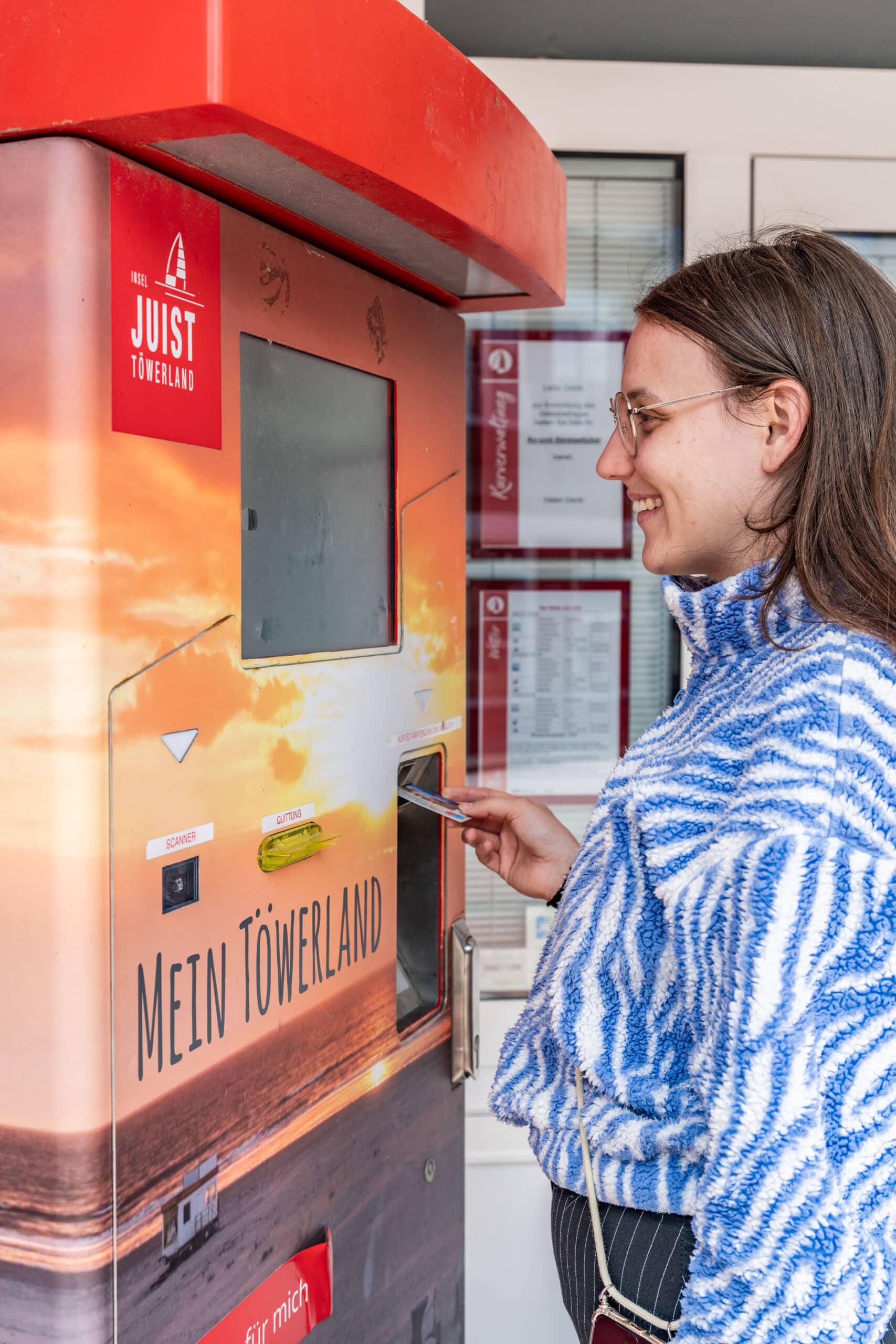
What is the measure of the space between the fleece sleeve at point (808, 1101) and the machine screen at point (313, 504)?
55cm

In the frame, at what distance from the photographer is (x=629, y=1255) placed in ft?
3.36

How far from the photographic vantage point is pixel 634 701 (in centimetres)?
256

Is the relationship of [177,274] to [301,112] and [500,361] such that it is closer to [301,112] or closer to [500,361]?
[301,112]

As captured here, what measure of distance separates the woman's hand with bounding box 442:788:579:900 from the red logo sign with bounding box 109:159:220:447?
2.20 feet

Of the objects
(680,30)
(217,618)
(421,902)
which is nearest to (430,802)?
(421,902)

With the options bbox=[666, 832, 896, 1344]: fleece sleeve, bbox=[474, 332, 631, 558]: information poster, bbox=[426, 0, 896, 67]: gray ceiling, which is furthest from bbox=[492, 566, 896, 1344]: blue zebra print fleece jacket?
bbox=[426, 0, 896, 67]: gray ceiling

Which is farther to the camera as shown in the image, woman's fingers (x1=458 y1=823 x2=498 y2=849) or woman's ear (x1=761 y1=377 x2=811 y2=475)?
woman's fingers (x1=458 y1=823 x2=498 y2=849)

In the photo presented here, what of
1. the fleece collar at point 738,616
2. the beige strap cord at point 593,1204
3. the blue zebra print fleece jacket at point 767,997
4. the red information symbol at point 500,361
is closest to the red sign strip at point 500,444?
the red information symbol at point 500,361

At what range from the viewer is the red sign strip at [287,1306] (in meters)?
1.10

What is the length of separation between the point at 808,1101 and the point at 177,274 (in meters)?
0.83

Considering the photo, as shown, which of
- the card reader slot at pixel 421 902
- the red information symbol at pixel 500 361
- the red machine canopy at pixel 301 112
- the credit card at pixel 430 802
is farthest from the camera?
the red information symbol at pixel 500 361

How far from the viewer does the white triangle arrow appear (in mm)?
967

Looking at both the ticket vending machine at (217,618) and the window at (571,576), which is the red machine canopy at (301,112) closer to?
the ticket vending machine at (217,618)

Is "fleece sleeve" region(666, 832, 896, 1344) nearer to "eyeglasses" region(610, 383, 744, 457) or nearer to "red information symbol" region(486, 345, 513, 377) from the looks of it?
"eyeglasses" region(610, 383, 744, 457)
